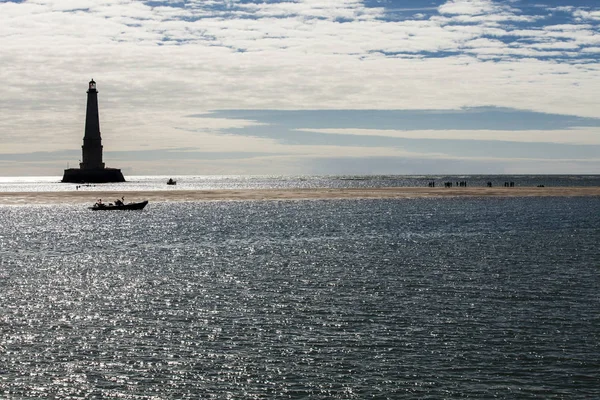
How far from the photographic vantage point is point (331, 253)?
5941 centimetres

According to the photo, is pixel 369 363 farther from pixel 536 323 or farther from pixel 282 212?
pixel 282 212

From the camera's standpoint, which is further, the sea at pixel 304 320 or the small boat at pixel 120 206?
the small boat at pixel 120 206

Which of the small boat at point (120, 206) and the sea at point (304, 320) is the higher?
the small boat at point (120, 206)

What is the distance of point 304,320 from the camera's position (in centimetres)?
3178

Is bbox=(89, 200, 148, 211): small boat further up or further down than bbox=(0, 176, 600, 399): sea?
further up

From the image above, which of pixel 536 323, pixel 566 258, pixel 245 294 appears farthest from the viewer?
pixel 566 258

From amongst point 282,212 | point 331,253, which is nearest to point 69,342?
point 331,253

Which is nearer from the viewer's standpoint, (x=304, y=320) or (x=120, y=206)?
(x=304, y=320)

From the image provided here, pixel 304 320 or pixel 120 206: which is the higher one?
pixel 120 206

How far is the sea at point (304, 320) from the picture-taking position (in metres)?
23.1

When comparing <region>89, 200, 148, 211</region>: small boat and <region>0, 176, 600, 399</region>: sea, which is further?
<region>89, 200, 148, 211</region>: small boat

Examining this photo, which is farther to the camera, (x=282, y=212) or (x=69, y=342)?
(x=282, y=212)

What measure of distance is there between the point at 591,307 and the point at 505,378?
12424 millimetres

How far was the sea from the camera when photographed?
23.1 meters
